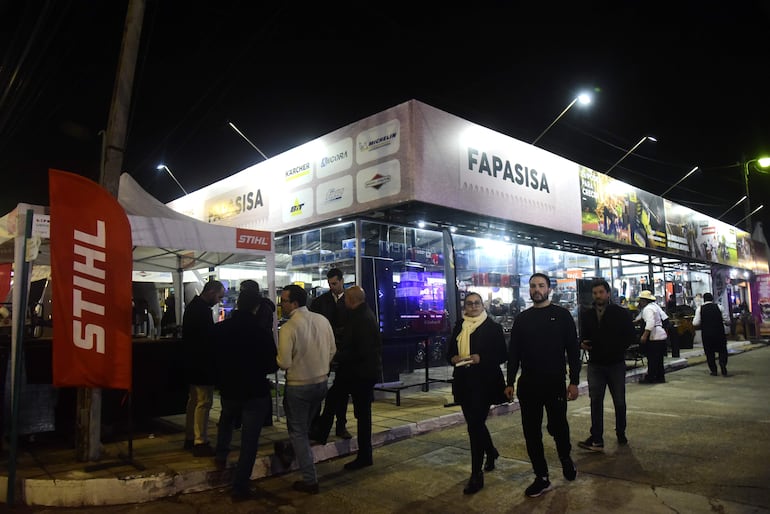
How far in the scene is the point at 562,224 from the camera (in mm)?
12602

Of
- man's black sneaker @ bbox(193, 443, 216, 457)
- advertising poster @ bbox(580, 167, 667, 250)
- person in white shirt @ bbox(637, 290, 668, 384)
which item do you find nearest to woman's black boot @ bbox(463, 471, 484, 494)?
man's black sneaker @ bbox(193, 443, 216, 457)

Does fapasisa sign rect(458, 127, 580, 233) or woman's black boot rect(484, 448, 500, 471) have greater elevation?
fapasisa sign rect(458, 127, 580, 233)

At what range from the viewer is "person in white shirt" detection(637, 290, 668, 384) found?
35.7 feet

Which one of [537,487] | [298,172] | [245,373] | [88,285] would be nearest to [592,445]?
[537,487]

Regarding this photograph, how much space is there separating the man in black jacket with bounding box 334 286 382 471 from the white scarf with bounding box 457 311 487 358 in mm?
1118

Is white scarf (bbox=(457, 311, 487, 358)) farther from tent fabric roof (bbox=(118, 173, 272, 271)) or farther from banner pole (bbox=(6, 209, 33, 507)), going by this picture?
banner pole (bbox=(6, 209, 33, 507))

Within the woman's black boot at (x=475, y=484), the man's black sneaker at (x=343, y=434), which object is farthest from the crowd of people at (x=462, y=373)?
the man's black sneaker at (x=343, y=434)

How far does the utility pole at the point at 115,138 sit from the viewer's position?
18.4ft

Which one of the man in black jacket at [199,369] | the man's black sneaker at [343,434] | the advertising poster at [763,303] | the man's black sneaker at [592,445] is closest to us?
the man in black jacket at [199,369]

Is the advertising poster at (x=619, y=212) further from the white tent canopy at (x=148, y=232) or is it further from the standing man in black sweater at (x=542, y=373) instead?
the white tent canopy at (x=148, y=232)

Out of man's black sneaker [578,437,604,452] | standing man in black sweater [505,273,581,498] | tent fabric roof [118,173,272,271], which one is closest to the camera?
standing man in black sweater [505,273,581,498]

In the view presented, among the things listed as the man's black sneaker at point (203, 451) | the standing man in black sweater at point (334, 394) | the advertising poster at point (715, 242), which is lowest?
the man's black sneaker at point (203, 451)

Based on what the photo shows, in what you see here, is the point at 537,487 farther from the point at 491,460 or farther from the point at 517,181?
the point at 517,181

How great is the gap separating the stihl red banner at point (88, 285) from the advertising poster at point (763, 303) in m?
26.3
